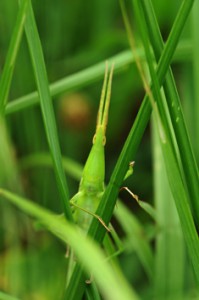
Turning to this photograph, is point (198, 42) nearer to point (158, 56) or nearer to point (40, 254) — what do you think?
point (158, 56)

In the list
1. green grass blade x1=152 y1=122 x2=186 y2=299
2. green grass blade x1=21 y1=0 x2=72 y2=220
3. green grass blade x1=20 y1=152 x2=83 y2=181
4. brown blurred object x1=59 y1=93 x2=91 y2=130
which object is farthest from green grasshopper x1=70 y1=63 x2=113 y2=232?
brown blurred object x1=59 y1=93 x2=91 y2=130

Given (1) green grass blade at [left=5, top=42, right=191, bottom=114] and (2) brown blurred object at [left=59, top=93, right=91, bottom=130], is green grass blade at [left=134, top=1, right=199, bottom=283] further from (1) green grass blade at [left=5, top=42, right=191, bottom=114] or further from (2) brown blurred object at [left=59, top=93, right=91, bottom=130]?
(2) brown blurred object at [left=59, top=93, right=91, bottom=130]

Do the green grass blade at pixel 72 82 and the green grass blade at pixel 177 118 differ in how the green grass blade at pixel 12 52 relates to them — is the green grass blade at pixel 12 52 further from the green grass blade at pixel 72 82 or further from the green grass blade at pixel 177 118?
the green grass blade at pixel 72 82

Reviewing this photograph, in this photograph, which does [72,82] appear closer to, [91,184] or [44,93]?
[91,184]

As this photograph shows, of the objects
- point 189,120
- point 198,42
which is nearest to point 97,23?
point 189,120

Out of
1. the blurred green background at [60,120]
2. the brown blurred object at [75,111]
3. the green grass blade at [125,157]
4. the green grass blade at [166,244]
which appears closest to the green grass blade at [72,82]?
the green grass blade at [166,244]

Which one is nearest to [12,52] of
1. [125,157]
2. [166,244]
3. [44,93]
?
[44,93]
